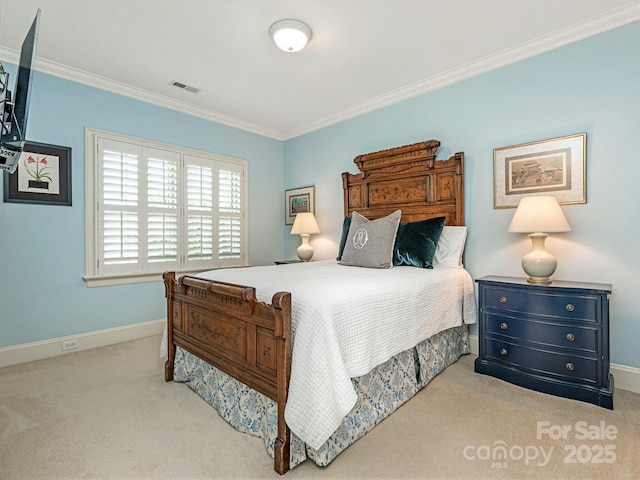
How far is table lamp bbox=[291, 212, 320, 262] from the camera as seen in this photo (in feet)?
14.0

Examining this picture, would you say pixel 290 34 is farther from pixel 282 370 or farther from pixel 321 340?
pixel 282 370

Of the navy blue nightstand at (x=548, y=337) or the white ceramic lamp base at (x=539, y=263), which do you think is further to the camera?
Answer: the white ceramic lamp base at (x=539, y=263)

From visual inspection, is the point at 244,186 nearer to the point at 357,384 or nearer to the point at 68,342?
the point at 68,342

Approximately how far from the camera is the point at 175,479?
145 cm

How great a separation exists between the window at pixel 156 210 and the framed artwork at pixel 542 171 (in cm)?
312

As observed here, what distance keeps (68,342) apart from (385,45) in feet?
12.7

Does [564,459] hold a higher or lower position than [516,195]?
lower

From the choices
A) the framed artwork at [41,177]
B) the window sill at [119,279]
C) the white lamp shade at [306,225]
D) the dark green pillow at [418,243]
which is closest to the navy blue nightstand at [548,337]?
the dark green pillow at [418,243]

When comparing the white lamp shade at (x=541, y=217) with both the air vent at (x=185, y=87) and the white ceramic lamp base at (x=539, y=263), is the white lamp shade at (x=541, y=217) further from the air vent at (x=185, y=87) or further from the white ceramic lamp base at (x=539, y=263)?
the air vent at (x=185, y=87)

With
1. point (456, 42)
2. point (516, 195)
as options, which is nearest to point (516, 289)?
point (516, 195)

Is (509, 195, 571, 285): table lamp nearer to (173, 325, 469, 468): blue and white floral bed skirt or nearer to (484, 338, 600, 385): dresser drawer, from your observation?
(484, 338, 600, 385): dresser drawer

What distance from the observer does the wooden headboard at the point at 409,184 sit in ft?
10.2

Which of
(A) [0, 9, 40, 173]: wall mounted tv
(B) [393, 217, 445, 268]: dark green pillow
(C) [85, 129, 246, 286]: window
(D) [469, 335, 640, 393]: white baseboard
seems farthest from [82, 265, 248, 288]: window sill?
(D) [469, 335, 640, 393]: white baseboard

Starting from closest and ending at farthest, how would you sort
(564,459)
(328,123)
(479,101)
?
1. (564,459)
2. (479,101)
3. (328,123)
